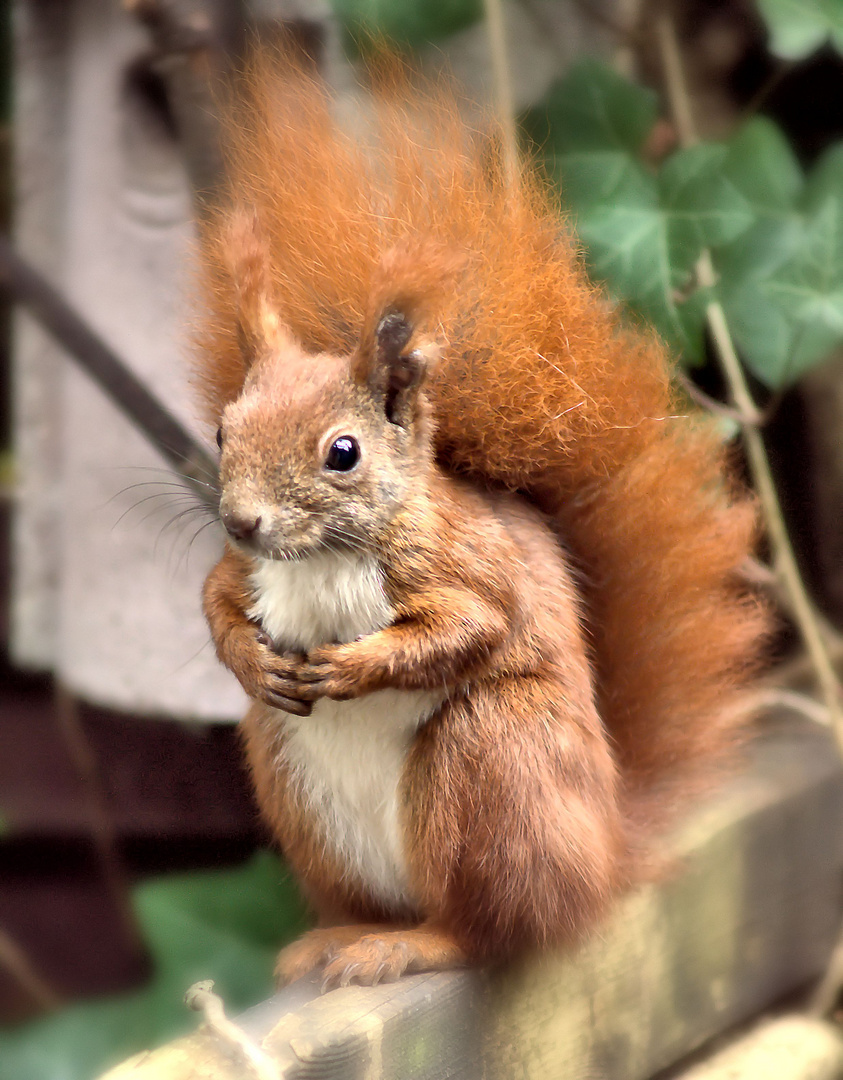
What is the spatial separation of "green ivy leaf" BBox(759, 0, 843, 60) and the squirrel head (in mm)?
682

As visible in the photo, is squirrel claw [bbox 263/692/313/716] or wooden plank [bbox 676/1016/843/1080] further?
wooden plank [bbox 676/1016/843/1080]

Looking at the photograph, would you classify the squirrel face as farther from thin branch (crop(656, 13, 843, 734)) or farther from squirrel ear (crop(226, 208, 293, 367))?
thin branch (crop(656, 13, 843, 734))

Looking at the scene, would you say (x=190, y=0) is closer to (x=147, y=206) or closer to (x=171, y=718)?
(x=147, y=206)

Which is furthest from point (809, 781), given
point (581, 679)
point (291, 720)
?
point (291, 720)

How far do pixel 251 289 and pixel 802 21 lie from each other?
0.73 m

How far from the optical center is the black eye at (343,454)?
63 centimetres

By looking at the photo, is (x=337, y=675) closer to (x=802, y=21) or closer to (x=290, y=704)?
(x=290, y=704)

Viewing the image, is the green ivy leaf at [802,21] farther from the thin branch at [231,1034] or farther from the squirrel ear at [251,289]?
the thin branch at [231,1034]

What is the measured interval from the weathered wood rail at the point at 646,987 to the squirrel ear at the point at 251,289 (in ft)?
1.39

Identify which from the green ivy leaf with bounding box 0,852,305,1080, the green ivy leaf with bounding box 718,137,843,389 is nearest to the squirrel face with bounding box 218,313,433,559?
the green ivy leaf with bounding box 718,137,843,389

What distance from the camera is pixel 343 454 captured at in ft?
2.08

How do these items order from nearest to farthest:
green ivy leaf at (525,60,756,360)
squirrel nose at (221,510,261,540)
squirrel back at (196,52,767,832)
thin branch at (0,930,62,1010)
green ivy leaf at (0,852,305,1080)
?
squirrel nose at (221,510,261,540)
squirrel back at (196,52,767,832)
green ivy leaf at (525,60,756,360)
green ivy leaf at (0,852,305,1080)
thin branch at (0,930,62,1010)

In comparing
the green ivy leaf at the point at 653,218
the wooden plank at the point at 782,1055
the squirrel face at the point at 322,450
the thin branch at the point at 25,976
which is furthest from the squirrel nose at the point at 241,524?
the thin branch at the point at 25,976

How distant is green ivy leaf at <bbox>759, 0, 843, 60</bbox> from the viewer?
1.09 m
